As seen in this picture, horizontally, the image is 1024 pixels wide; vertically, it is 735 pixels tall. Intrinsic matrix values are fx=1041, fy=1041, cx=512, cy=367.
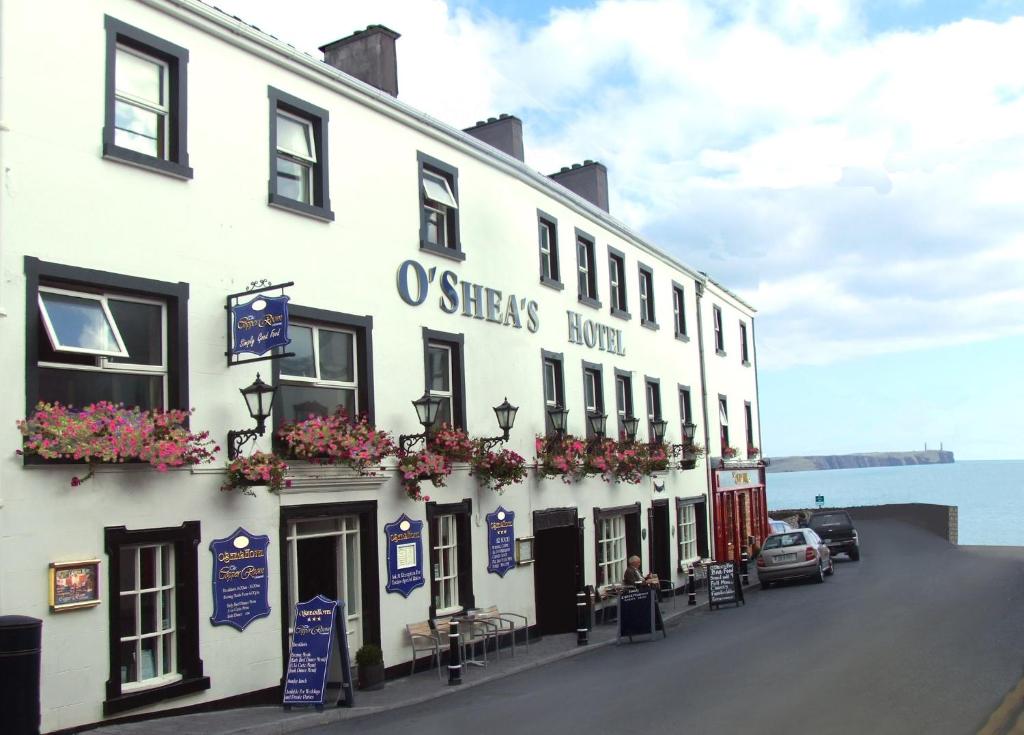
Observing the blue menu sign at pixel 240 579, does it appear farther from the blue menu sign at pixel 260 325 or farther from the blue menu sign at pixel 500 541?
the blue menu sign at pixel 500 541

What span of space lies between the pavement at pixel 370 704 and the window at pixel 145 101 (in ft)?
21.1

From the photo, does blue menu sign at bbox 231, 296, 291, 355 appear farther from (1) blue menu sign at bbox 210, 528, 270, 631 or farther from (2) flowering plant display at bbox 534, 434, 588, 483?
(2) flowering plant display at bbox 534, 434, 588, 483

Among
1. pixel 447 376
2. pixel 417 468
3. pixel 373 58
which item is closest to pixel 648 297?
pixel 447 376

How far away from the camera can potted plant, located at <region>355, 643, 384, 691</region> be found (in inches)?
577

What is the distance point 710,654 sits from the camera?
635 inches

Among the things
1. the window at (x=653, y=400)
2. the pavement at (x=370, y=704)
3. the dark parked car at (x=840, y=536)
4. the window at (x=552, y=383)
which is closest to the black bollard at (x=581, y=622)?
the pavement at (x=370, y=704)

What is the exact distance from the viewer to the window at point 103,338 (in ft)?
36.3

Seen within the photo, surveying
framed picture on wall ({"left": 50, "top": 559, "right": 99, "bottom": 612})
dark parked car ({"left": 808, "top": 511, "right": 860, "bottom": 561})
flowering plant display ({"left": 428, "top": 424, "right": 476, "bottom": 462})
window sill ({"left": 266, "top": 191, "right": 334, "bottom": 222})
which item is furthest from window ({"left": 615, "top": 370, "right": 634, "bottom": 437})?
framed picture on wall ({"left": 50, "top": 559, "right": 99, "bottom": 612})

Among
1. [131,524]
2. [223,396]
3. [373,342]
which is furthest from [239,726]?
[373,342]

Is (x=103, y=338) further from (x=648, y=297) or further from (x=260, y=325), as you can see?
(x=648, y=297)

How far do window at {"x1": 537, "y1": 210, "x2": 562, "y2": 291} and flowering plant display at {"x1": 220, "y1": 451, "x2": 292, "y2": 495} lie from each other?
34.4 ft

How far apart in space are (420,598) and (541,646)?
371 centimetres

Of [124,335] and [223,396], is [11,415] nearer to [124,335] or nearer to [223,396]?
[124,335]

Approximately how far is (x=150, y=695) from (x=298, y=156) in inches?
302
